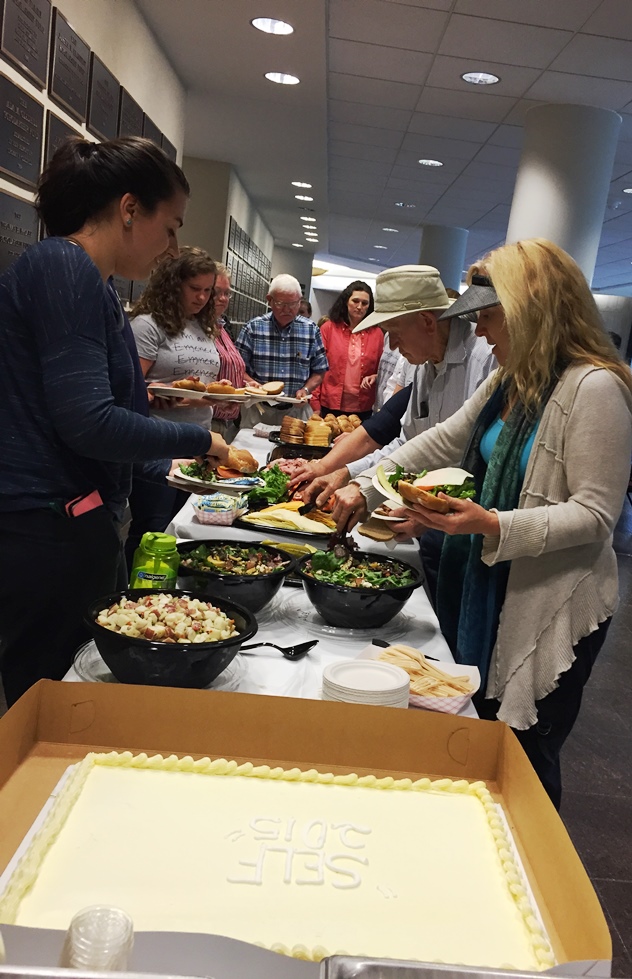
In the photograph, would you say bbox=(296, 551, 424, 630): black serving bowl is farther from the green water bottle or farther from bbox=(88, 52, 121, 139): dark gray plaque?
bbox=(88, 52, 121, 139): dark gray plaque

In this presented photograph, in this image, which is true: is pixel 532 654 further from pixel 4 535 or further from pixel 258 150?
pixel 258 150

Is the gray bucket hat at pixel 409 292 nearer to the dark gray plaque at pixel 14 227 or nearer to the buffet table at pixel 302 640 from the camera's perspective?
the buffet table at pixel 302 640

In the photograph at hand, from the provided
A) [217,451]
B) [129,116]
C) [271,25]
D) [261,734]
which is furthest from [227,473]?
[271,25]

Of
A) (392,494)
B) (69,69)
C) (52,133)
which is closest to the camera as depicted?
(392,494)

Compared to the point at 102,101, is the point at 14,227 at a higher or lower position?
lower

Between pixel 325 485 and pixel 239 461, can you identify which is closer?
pixel 239 461

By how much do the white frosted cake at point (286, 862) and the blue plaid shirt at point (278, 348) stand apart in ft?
16.4

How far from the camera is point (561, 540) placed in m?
1.84

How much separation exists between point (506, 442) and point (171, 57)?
502 centimetres

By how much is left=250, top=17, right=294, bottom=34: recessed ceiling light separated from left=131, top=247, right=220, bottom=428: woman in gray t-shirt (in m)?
1.87

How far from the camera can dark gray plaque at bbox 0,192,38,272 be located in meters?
2.79

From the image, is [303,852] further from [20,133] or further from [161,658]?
[20,133]

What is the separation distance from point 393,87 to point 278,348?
6.92ft

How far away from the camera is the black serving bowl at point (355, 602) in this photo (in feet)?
5.73
